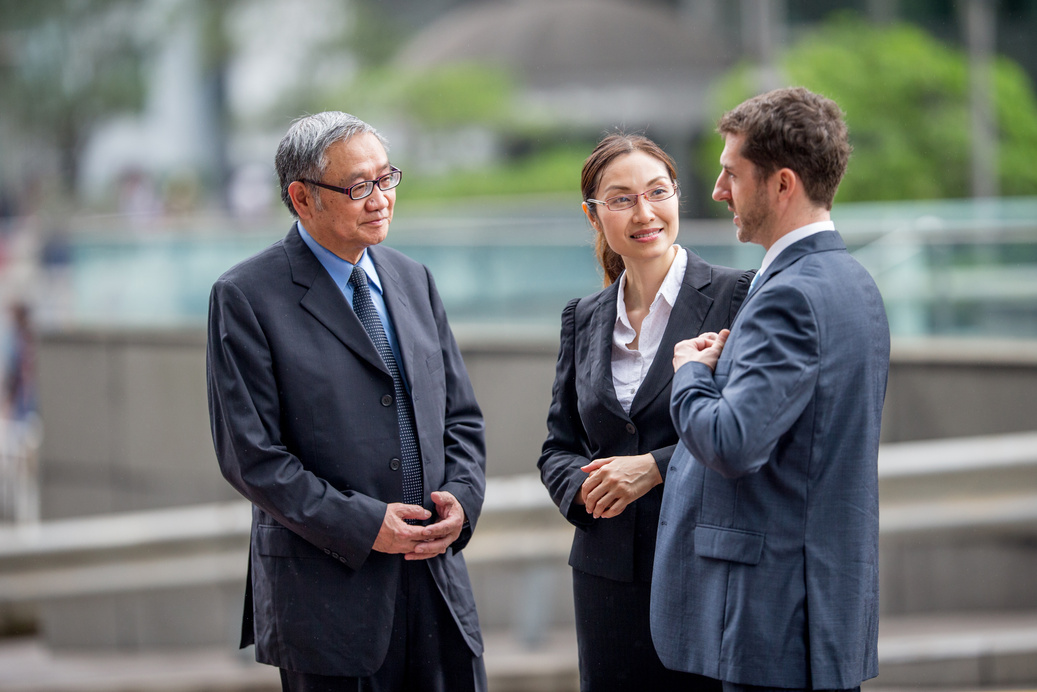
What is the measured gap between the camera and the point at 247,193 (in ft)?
46.5

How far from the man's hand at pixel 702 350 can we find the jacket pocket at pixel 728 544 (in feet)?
1.10

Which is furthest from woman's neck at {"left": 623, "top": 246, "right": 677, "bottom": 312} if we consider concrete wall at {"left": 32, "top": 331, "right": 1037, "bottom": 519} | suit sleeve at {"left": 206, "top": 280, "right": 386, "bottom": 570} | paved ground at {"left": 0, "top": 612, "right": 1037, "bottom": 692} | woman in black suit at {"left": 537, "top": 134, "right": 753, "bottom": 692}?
concrete wall at {"left": 32, "top": 331, "right": 1037, "bottom": 519}

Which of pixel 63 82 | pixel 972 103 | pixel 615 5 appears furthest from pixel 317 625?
pixel 63 82

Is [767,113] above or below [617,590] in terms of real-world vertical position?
above

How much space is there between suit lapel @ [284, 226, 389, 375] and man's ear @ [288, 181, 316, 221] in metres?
0.11

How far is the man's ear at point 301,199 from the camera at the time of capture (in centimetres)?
262

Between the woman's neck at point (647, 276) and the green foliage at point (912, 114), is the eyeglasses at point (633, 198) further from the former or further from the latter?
the green foliage at point (912, 114)

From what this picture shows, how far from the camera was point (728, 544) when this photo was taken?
2.18m

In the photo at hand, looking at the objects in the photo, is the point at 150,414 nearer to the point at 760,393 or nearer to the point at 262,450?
the point at 262,450

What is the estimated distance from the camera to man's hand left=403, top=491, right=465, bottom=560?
258cm

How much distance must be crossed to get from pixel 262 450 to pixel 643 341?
939 millimetres

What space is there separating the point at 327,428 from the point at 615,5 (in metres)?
16.4

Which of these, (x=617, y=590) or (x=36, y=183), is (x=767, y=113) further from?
(x=36, y=183)

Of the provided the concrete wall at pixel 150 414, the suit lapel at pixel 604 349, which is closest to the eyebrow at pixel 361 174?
the suit lapel at pixel 604 349
